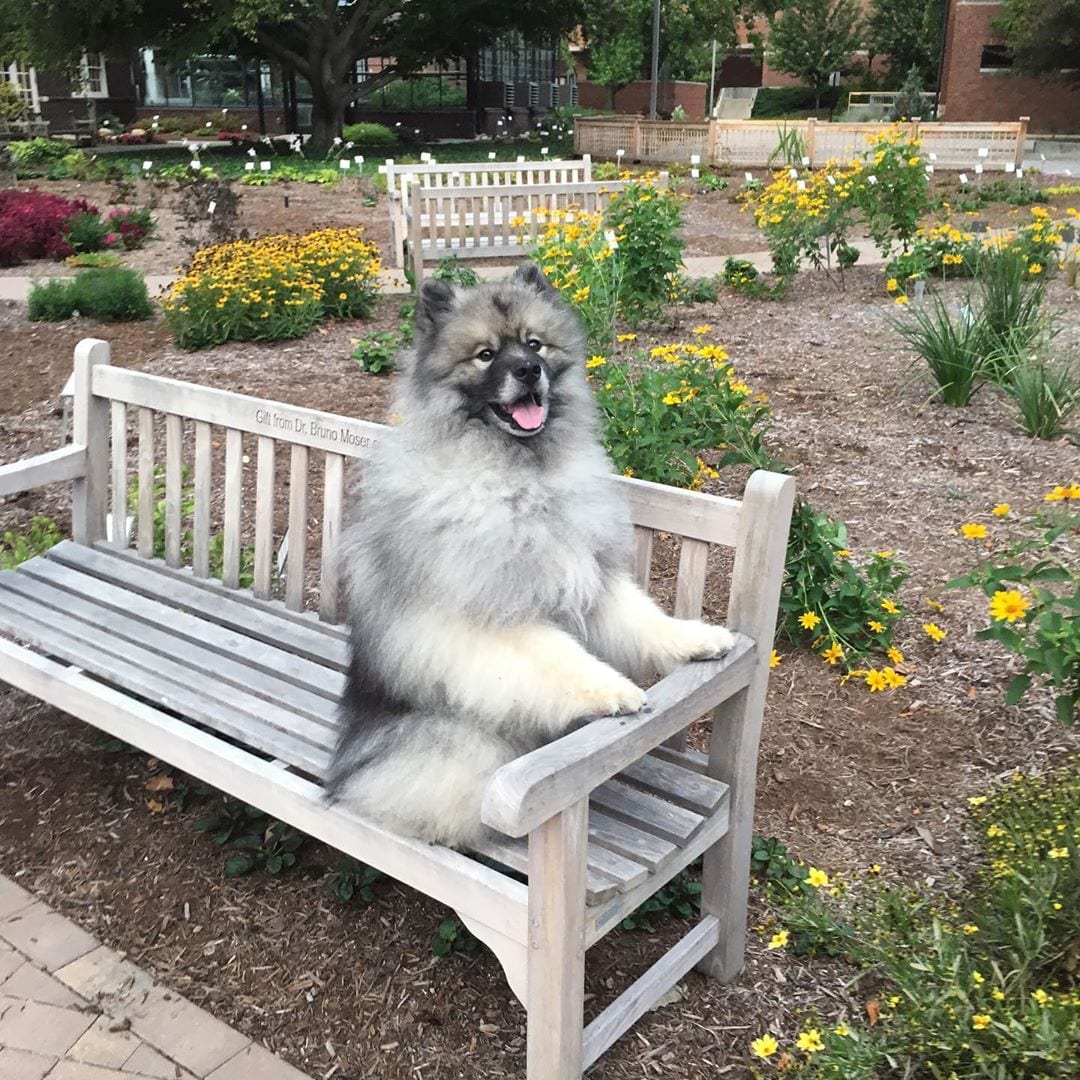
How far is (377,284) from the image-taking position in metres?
9.44

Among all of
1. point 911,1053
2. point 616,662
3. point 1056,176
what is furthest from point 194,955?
point 1056,176

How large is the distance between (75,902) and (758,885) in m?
1.97

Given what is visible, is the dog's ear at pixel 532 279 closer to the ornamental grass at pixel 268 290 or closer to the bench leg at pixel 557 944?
the bench leg at pixel 557 944

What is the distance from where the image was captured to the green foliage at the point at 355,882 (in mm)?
2992


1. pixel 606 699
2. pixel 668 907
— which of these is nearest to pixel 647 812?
pixel 606 699

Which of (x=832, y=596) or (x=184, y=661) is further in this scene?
(x=832, y=596)

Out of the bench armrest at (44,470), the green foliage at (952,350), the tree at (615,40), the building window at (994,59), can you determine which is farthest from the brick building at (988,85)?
the bench armrest at (44,470)

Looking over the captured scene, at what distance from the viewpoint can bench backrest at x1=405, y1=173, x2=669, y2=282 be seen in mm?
9891

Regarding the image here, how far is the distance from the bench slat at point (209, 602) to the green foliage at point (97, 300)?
542cm

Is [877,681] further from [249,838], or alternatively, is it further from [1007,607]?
[249,838]

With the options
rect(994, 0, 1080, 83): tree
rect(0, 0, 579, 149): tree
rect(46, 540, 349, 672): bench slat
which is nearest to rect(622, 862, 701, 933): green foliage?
rect(46, 540, 349, 672): bench slat

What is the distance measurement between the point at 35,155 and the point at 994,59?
105 feet

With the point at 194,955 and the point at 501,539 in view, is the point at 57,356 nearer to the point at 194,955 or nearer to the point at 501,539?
the point at 194,955

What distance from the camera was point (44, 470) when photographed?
392 cm
